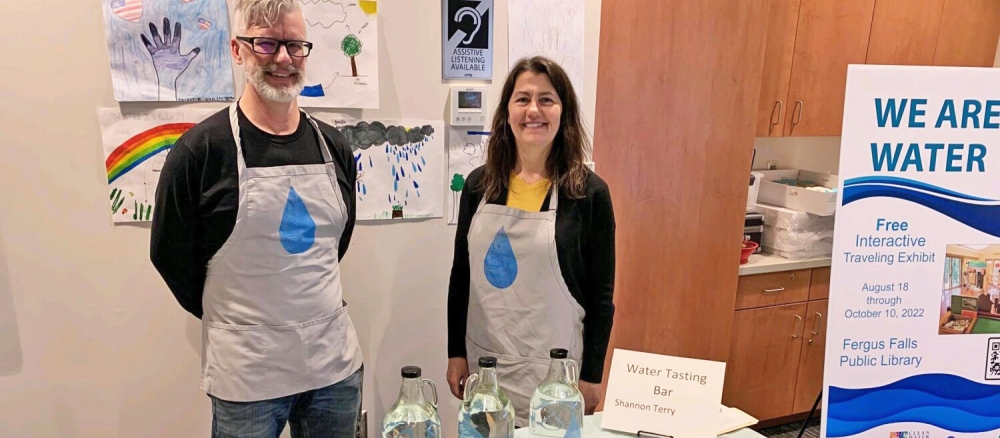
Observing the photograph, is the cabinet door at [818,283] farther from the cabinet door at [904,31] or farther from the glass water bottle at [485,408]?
the glass water bottle at [485,408]

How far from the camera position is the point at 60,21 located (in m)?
1.45

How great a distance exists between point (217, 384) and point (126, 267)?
0.54 m

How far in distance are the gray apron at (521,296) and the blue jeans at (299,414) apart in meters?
0.36

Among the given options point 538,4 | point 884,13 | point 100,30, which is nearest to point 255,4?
point 100,30

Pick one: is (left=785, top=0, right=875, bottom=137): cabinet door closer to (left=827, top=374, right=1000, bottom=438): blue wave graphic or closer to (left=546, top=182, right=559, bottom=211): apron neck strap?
(left=827, top=374, right=1000, bottom=438): blue wave graphic

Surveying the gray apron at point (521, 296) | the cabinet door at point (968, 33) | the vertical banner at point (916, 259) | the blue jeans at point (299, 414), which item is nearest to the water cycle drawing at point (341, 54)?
the gray apron at point (521, 296)

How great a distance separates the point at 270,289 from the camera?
1.30 meters

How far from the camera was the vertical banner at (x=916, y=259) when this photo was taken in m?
1.20

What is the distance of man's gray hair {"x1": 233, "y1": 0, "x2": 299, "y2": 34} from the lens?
1.23 metres

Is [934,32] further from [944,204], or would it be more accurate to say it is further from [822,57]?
[944,204]

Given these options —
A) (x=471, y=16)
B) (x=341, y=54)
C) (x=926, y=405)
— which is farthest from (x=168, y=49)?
(x=926, y=405)

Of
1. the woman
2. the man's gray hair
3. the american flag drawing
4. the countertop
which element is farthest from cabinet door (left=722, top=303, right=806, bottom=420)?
the american flag drawing

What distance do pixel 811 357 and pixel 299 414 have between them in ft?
7.29

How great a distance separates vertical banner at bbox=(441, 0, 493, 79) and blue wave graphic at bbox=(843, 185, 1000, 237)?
3.55 feet
